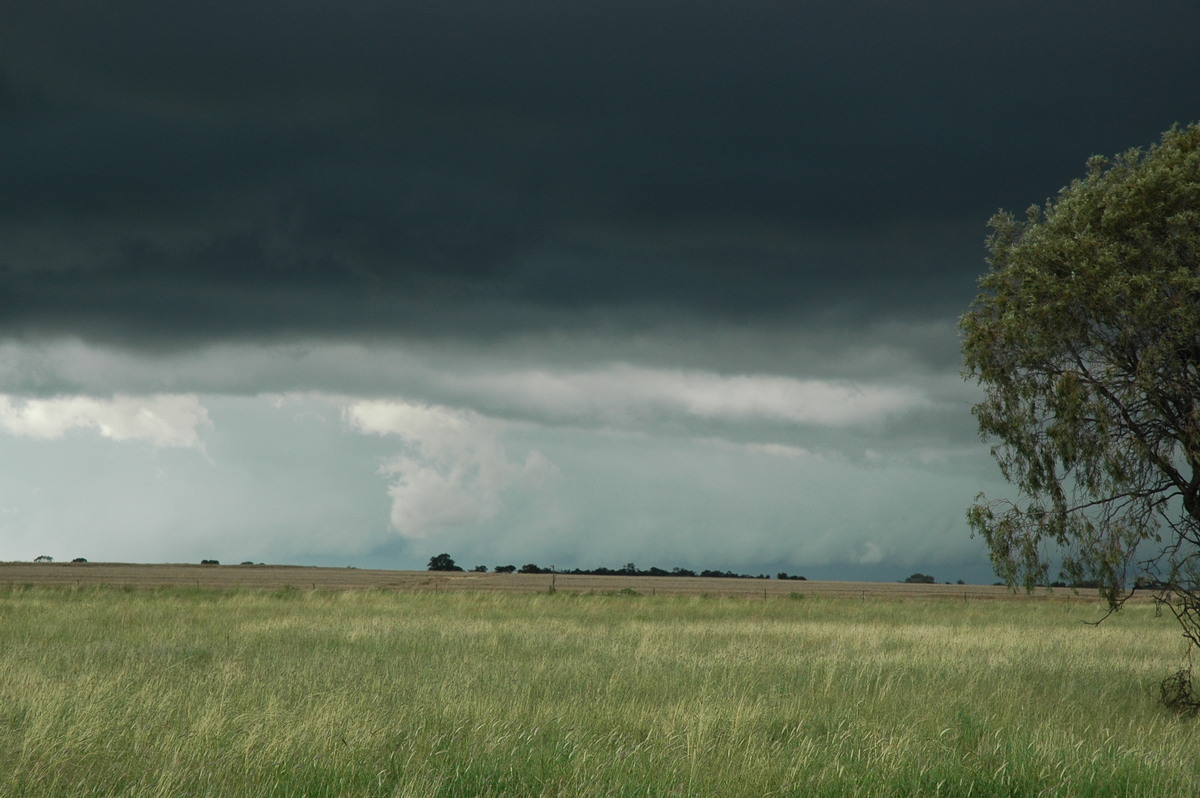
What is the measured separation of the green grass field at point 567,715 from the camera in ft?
31.0

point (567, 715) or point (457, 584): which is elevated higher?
point (457, 584)

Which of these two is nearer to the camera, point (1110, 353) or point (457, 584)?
point (1110, 353)

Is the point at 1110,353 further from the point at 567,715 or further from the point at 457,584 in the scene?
the point at 457,584

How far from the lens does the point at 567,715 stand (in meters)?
13.1

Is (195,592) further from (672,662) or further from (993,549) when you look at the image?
(993,549)

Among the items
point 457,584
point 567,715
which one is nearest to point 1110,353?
point 567,715

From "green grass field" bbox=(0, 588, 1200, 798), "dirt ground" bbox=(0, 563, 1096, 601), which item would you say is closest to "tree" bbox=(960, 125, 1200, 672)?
"green grass field" bbox=(0, 588, 1200, 798)

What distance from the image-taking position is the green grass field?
9.45 metres

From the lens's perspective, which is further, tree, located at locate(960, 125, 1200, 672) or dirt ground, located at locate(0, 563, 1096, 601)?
dirt ground, located at locate(0, 563, 1096, 601)

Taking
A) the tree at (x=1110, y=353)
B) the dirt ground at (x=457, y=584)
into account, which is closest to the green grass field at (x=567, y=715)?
the tree at (x=1110, y=353)

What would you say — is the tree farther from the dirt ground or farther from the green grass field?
the dirt ground

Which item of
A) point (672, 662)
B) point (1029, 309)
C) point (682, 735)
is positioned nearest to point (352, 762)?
point (682, 735)

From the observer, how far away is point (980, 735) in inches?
504

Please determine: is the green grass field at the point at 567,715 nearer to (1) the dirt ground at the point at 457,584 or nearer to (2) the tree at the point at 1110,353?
(2) the tree at the point at 1110,353
